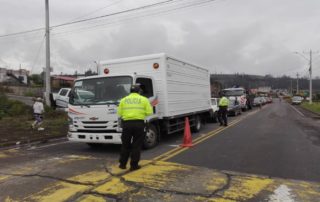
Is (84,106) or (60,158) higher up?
(84,106)

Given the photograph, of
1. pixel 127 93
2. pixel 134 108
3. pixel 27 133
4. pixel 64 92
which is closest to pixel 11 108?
pixel 64 92

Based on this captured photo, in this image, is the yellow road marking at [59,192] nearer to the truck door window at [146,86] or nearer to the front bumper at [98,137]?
the front bumper at [98,137]

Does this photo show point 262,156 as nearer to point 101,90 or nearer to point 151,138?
point 151,138

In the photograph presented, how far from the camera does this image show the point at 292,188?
5723mm

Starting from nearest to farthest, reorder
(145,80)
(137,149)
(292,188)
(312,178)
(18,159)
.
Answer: (292,188), (312,178), (137,149), (18,159), (145,80)

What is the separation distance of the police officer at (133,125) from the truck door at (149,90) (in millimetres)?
2459

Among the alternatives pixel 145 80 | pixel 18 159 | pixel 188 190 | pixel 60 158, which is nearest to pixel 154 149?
pixel 145 80

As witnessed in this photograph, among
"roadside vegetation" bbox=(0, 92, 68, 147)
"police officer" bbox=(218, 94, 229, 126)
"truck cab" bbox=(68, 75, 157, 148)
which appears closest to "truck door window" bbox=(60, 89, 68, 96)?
"roadside vegetation" bbox=(0, 92, 68, 147)

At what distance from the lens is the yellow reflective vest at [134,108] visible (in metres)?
7.05

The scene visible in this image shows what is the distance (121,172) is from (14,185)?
2.00m

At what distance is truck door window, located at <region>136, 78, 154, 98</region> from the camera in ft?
31.6

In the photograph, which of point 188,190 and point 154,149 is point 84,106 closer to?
point 154,149

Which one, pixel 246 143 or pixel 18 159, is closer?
pixel 18 159

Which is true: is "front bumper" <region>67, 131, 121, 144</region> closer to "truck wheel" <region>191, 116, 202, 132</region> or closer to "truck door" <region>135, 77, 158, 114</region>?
"truck door" <region>135, 77, 158, 114</region>
